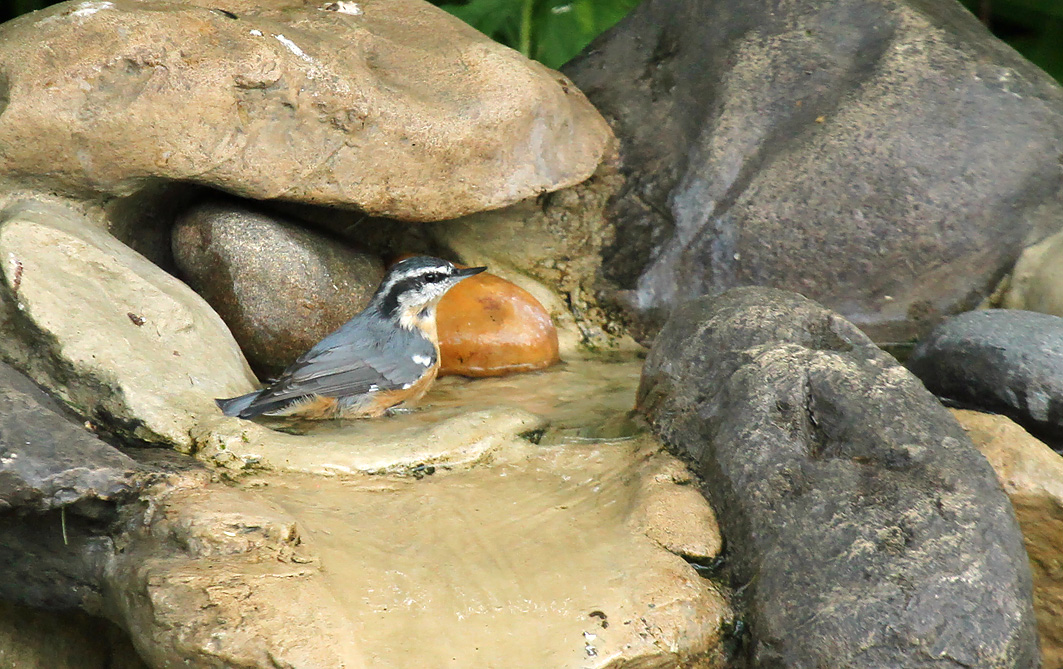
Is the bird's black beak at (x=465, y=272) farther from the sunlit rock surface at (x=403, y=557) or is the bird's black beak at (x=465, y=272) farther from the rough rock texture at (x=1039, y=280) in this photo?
the rough rock texture at (x=1039, y=280)

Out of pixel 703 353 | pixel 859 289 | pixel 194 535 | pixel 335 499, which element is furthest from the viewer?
pixel 859 289

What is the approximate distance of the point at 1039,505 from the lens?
3686 millimetres

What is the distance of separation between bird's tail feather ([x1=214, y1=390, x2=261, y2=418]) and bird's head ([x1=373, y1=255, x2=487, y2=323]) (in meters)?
0.94

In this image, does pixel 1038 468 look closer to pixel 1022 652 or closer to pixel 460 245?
pixel 1022 652

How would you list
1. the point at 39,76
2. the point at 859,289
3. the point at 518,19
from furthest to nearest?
the point at 518,19, the point at 859,289, the point at 39,76

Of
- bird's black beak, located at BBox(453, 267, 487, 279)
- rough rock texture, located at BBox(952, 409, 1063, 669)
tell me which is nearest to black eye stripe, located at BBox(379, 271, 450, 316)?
bird's black beak, located at BBox(453, 267, 487, 279)

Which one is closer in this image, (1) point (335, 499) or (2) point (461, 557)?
(2) point (461, 557)

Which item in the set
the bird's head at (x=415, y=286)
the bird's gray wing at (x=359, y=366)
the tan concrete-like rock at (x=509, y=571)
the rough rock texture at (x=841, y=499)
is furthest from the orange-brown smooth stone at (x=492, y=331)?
the tan concrete-like rock at (x=509, y=571)

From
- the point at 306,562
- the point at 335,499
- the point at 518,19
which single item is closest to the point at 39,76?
the point at 335,499

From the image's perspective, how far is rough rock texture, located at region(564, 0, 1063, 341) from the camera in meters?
5.46

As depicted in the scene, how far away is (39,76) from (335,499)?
2.48m

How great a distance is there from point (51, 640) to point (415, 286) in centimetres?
225

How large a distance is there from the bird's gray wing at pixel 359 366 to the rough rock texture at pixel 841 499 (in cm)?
132

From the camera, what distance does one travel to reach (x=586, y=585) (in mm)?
3256
